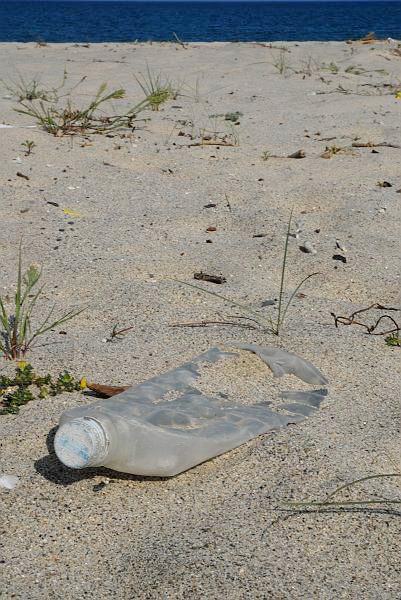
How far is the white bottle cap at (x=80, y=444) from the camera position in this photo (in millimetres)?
1391

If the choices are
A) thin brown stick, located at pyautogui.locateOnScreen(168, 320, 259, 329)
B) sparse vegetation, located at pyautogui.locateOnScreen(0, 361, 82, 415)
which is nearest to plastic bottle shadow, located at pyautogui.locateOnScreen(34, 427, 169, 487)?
sparse vegetation, located at pyautogui.locateOnScreen(0, 361, 82, 415)

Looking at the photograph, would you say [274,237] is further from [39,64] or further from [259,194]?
[39,64]

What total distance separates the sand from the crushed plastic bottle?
0.13 ft

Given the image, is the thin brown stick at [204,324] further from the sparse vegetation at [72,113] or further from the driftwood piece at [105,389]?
the sparse vegetation at [72,113]

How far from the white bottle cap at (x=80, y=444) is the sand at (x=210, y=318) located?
11 cm

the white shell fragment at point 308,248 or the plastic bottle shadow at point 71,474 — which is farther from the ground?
the white shell fragment at point 308,248

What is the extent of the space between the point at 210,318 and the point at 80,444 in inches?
35.5

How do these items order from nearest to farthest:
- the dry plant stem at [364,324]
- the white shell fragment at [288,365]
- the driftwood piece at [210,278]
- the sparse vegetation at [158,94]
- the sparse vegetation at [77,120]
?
1. the white shell fragment at [288,365]
2. the dry plant stem at [364,324]
3. the driftwood piece at [210,278]
4. the sparse vegetation at [77,120]
5. the sparse vegetation at [158,94]

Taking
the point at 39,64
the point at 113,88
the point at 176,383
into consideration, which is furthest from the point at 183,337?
the point at 39,64

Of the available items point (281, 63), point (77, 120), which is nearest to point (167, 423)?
point (77, 120)

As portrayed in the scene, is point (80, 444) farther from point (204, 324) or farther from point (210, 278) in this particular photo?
point (210, 278)

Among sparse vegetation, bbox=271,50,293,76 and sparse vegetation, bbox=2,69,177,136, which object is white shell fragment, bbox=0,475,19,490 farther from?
sparse vegetation, bbox=271,50,293,76

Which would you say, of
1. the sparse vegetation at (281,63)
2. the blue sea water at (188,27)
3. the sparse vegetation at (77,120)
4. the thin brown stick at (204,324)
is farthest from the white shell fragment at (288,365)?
the blue sea water at (188,27)

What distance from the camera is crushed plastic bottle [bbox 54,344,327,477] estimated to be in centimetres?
141
